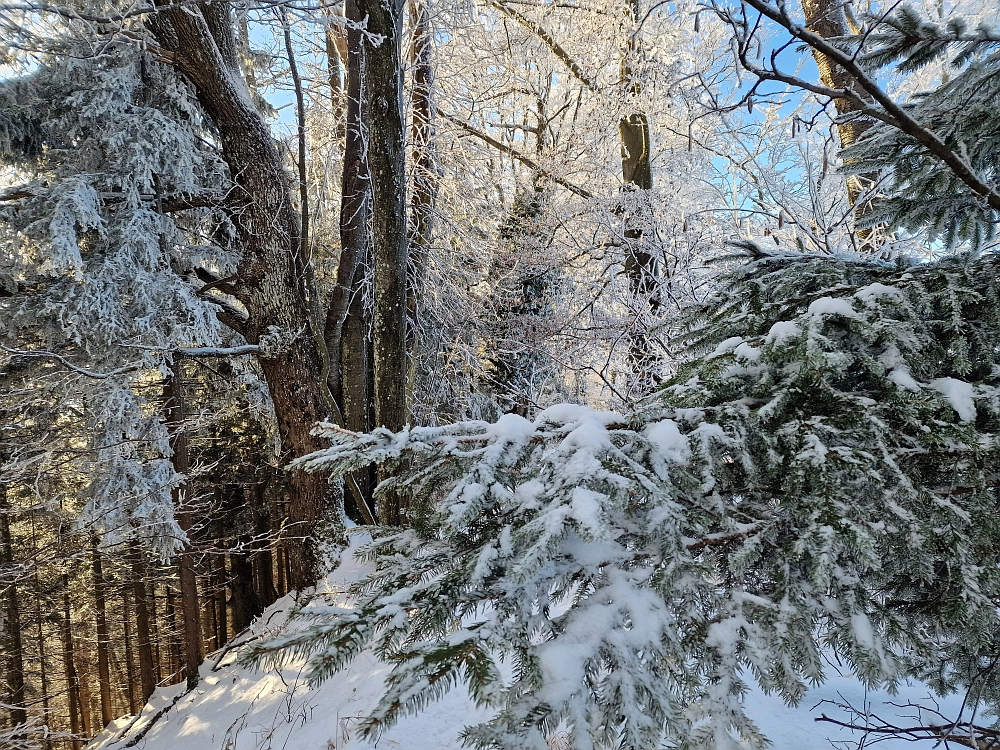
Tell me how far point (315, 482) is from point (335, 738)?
2.65m

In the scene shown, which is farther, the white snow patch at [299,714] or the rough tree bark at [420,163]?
the rough tree bark at [420,163]

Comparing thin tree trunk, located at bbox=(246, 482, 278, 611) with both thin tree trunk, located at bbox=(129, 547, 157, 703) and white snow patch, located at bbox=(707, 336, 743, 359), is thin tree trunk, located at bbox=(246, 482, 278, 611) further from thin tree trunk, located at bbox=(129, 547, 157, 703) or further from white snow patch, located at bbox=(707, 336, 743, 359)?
white snow patch, located at bbox=(707, 336, 743, 359)

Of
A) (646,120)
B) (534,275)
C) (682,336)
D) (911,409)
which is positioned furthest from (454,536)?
(646,120)

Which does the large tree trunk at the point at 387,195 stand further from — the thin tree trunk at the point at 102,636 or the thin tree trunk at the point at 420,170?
the thin tree trunk at the point at 102,636

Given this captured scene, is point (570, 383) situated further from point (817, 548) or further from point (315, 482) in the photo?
point (817, 548)

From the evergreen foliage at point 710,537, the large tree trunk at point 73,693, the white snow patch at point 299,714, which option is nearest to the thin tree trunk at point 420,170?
the white snow patch at point 299,714

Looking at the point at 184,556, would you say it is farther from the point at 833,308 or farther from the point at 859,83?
the point at 859,83

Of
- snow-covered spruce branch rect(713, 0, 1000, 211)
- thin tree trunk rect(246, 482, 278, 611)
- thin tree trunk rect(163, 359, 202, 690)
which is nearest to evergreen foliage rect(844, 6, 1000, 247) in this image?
snow-covered spruce branch rect(713, 0, 1000, 211)

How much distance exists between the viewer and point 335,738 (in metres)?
2.79

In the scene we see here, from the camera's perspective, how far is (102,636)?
36.1ft

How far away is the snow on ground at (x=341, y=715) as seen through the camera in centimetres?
251

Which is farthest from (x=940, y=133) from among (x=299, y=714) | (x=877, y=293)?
(x=299, y=714)

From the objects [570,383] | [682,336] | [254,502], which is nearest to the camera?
[682,336]

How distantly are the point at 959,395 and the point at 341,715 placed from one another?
3.33 metres
